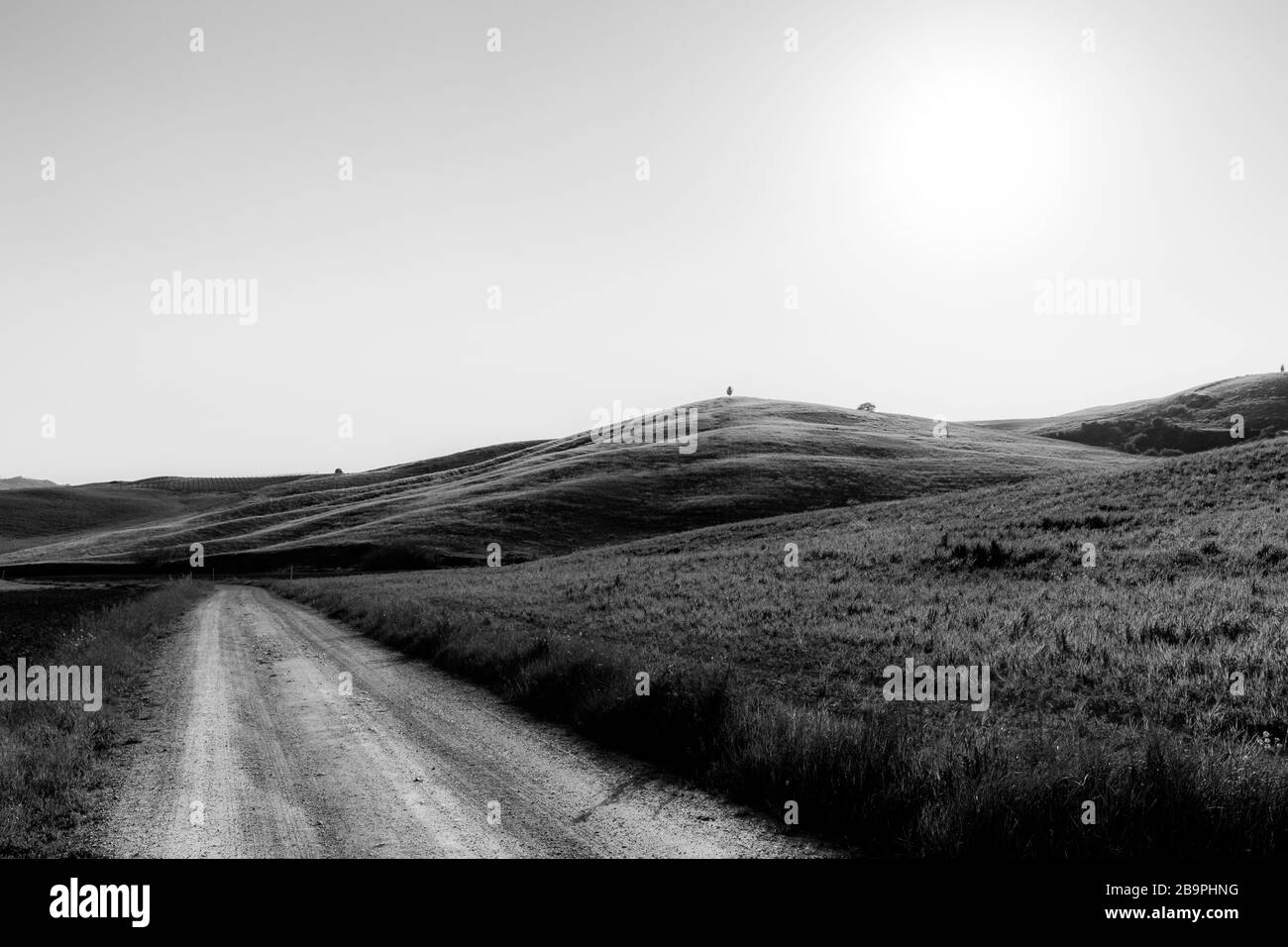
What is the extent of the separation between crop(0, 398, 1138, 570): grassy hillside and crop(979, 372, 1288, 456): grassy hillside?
17.7 m

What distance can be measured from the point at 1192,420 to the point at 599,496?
4358 inches

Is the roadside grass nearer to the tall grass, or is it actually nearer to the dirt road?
the dirt road

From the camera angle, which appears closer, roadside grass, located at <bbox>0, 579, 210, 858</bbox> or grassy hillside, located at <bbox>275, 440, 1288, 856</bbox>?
grassy hillside, located at <bbox>275, 440, 1288, 856</bbox>

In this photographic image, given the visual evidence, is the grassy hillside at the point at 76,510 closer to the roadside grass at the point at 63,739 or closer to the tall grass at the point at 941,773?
the roadside grass at the point at 63,739

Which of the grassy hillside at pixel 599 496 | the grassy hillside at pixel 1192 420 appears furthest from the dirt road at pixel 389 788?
the grassy hillside at pixel 1192 420

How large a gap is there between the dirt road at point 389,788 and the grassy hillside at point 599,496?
57.1 m

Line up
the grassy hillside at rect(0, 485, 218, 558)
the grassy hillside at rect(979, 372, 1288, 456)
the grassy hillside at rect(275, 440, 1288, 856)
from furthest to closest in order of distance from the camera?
the grassy hillside at rect(0, 485, 218, 558)
the grassy hillside at rect(979, 372, 1288, 456)
the grassy hillside at rect(275, 440, 1288, 856)

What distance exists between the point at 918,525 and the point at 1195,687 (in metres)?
28.2

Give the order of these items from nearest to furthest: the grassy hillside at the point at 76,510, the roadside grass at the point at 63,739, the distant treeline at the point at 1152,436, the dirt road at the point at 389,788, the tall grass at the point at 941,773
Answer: the tall grass at the point at 941,773 < the dirt road at the point at 389,788 < the roadside grass at the point at 63,739 < the distant treeline at the point at 1152,436 < the grassy hillside at the point at 76,510

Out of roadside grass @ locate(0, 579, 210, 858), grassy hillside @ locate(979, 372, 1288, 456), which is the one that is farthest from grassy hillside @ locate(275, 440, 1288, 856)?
grassy hillside @ locate(979, 372, 1288, 456)

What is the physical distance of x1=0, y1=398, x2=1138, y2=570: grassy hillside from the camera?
77750mm

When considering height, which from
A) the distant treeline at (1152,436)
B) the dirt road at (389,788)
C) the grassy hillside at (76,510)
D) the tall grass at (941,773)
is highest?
the distant treeline at (1152,436)

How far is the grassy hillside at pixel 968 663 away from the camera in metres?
6.86
